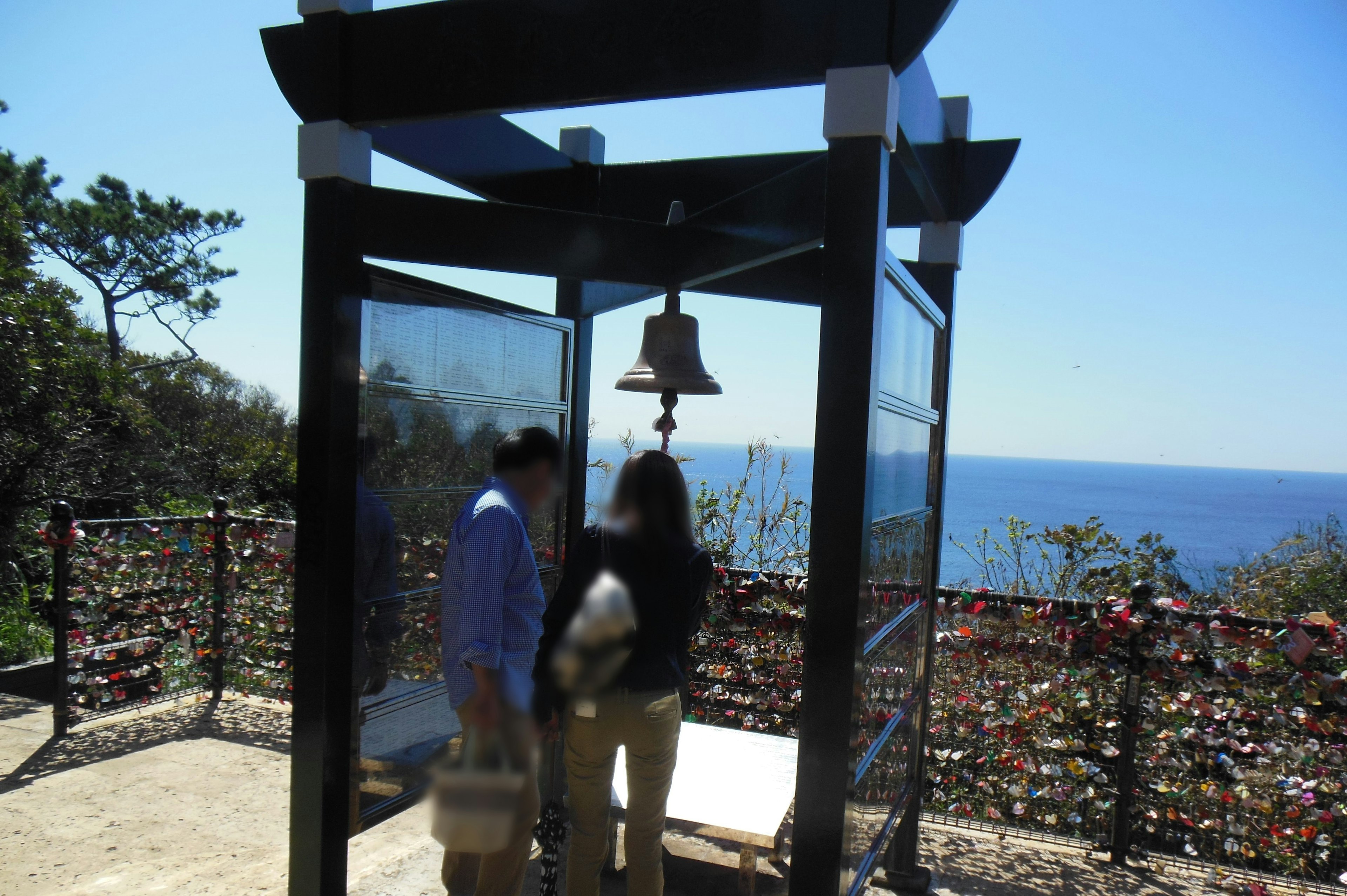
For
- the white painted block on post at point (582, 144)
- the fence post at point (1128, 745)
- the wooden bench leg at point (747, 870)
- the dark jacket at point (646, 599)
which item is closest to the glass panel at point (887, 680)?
the dark jacket at point (646, 599)

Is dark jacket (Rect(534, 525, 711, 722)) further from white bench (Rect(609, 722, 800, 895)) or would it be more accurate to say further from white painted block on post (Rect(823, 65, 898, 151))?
white painted block on post (Rect(823, 65, 898, 151))

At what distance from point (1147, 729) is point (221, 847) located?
12.7 feet

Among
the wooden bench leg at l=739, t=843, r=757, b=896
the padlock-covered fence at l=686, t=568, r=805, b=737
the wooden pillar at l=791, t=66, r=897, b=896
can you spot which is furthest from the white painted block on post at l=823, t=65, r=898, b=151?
the padlock-covered fence at l=686, t=568, r=805, b=737

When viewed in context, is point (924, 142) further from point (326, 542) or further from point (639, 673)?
point (326, 542)

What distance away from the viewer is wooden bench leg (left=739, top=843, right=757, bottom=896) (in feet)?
10.2

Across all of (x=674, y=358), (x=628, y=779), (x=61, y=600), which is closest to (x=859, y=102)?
(x=674, y=358)

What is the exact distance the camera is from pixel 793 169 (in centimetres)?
212

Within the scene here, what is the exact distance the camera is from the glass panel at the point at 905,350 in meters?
2.15

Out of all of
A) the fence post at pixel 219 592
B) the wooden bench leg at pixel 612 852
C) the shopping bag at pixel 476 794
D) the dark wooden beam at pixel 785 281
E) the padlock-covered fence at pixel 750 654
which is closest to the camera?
the shopping bag at pixel 476 794

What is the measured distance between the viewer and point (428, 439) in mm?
2607

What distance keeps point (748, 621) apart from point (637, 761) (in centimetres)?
217

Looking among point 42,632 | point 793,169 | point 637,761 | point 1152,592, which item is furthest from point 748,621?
point 42,632

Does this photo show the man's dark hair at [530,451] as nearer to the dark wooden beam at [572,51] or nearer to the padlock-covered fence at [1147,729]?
the dark wooden beam at [572,51]

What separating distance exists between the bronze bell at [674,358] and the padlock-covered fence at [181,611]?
316 centimetres
